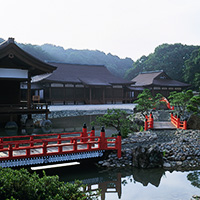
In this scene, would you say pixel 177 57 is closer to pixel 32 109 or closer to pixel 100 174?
pixel 32 109

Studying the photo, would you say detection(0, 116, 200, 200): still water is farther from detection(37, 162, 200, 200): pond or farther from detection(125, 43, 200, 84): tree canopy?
detection(125, 43, 200, 84): tree canopy

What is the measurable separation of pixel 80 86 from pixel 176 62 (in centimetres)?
3470

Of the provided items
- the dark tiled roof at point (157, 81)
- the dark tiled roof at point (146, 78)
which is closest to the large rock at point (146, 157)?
the dark tiled roof at point (157, 81)

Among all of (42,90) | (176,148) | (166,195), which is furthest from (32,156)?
(42,90)

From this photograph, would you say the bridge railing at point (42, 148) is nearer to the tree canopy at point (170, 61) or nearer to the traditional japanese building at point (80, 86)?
the traditional japanese building at point (80, 86)

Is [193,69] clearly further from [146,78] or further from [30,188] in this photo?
[30,188]

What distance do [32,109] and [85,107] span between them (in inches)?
598

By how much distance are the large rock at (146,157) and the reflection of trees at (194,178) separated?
1284 mm

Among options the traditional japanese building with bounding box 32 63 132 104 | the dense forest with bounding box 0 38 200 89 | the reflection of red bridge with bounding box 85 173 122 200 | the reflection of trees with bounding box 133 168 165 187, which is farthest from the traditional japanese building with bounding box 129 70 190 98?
the reflection of red bridge with bounding box 85 173 122 200

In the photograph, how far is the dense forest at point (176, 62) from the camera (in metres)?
50.7

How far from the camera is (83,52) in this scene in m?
96.2

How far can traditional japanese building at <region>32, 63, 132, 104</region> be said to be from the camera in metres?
32.8

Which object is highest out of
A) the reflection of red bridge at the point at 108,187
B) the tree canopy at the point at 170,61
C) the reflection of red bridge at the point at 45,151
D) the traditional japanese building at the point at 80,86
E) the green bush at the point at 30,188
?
the tree canopy at the point at 170,61

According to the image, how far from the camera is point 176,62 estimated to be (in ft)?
203
